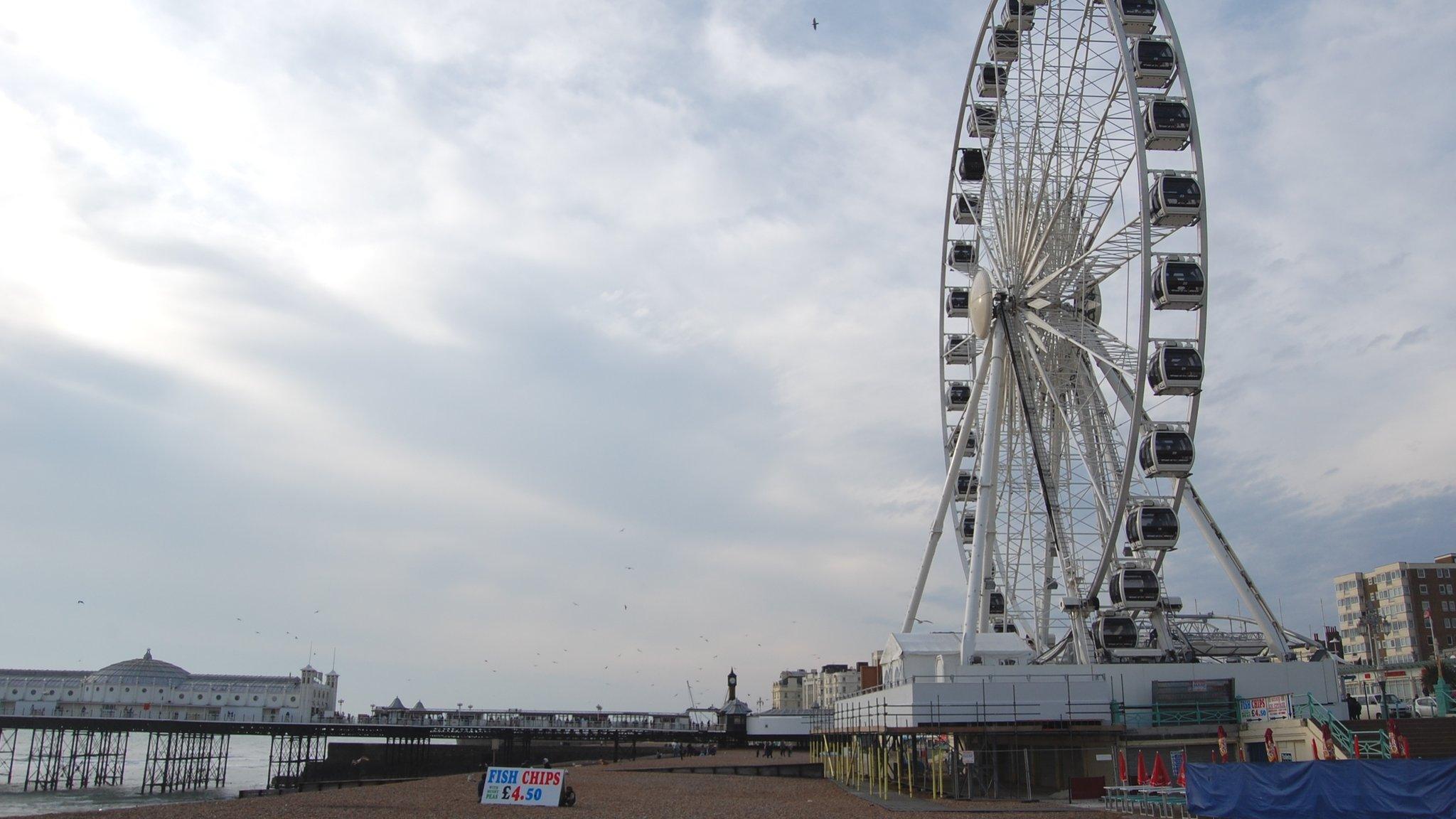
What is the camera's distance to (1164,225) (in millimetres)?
34156

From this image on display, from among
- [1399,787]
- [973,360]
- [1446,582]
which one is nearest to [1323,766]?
[1399,787]

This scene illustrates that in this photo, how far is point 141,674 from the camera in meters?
110

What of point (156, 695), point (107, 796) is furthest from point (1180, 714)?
point (156, 695)

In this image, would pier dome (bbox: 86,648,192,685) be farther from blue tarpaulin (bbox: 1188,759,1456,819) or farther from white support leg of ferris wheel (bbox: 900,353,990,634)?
blue tarpaulin (bbox: 1188,759,1456,819)

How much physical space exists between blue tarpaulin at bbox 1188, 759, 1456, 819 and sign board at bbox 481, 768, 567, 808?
16.5m

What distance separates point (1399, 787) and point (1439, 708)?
20.7 m

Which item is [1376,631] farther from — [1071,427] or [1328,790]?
[1328,790]

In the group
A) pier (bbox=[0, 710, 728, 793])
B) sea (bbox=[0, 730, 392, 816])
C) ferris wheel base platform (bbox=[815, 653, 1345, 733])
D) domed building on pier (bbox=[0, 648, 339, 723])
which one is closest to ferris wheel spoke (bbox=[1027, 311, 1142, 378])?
ferris wheel base platform (bbox=[815, 653, 1345, 733])

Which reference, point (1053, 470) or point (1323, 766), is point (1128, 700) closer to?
point (1053, 470)

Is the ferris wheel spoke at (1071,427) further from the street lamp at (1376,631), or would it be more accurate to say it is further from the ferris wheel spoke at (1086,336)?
the street lamp at (1376,631)

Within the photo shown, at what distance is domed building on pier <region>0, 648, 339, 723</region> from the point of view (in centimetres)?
10562

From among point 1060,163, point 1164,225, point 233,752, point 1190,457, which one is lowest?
point 233,752

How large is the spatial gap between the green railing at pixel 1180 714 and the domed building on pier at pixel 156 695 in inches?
3382

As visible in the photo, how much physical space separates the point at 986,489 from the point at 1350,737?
13.9 meters
